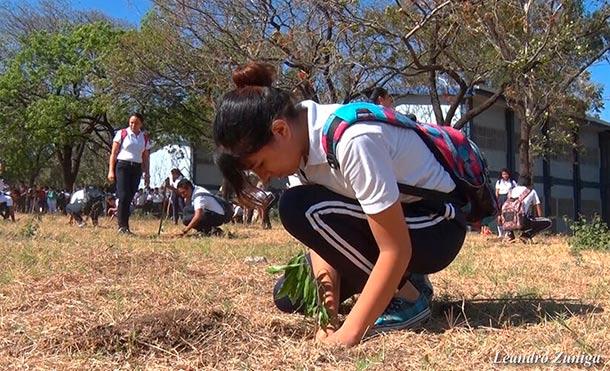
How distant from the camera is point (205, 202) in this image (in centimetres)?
846

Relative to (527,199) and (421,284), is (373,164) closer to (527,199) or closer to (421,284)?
(421,284)

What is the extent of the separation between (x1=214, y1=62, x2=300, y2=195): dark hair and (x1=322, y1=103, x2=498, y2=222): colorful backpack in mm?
163

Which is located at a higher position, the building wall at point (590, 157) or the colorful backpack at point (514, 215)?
the building wall at point (590, 157)

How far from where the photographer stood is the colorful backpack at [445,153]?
7.55ft

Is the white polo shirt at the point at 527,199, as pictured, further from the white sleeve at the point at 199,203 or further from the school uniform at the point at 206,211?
the white sleeve at the point at 199,203

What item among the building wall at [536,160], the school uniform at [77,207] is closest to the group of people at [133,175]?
A: the school uniform at [77,207]

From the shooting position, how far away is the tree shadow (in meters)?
2.61

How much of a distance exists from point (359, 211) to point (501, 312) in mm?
739

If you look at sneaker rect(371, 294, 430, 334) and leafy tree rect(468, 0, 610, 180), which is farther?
leafy tree rect(468, 0, 610, 180)

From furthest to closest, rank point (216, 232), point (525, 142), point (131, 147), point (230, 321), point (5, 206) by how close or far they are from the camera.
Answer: point (525, 142) < point (5, 206) < point (216, 232) < point (131, 147) < point (230, 321)

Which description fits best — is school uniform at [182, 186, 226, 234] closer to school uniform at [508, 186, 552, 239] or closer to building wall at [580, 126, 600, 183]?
school uniform at [508, 186, 552, 239]

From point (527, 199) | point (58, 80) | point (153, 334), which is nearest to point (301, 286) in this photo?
point (153, 334)

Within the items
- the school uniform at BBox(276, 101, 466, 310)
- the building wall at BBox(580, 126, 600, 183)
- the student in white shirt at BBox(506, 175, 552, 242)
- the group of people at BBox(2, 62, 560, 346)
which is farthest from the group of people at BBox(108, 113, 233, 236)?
the building wall at BBox(580, 126, 600, 183)

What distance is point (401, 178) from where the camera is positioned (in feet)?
7.97
